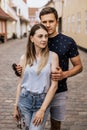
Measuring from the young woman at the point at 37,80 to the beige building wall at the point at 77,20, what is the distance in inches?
705

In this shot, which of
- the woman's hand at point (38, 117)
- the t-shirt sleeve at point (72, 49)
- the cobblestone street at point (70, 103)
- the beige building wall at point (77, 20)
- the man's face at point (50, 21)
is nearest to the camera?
the woman's hand at point (38, 117)

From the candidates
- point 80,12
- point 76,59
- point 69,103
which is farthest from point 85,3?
point 76,59

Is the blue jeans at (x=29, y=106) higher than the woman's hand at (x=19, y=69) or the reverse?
the reverse

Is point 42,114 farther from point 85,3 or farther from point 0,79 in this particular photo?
point 85,3

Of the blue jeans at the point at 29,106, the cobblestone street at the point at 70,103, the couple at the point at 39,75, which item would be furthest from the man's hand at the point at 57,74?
the cobblestone street at the point at 70,103

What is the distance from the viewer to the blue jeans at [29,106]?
10.3 feet

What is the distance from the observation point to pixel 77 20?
2389cm

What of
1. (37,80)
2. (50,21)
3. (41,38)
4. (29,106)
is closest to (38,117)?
(29,106)

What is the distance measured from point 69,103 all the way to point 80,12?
646 inches

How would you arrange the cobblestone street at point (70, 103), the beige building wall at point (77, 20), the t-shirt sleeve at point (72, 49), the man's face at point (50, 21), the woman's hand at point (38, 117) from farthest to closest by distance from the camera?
the beige building wall at point (77, 20), the cobblestone street at point (70, 103), the t-shirt sleeve at point (72, 49), the man's face at point (50, 21), the woman's hand at point (38, 117)

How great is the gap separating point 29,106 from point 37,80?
10.4 inches

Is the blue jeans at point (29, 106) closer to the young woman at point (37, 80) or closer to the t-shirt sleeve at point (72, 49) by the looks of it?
the young woman at point (37, 80)

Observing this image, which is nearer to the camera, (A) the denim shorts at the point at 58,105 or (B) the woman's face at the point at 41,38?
(B) the woman's face at the point at 41,38

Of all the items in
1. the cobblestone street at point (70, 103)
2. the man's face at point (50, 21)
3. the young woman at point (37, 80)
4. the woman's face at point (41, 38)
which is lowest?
the cobblestone street at point (70, 103)
